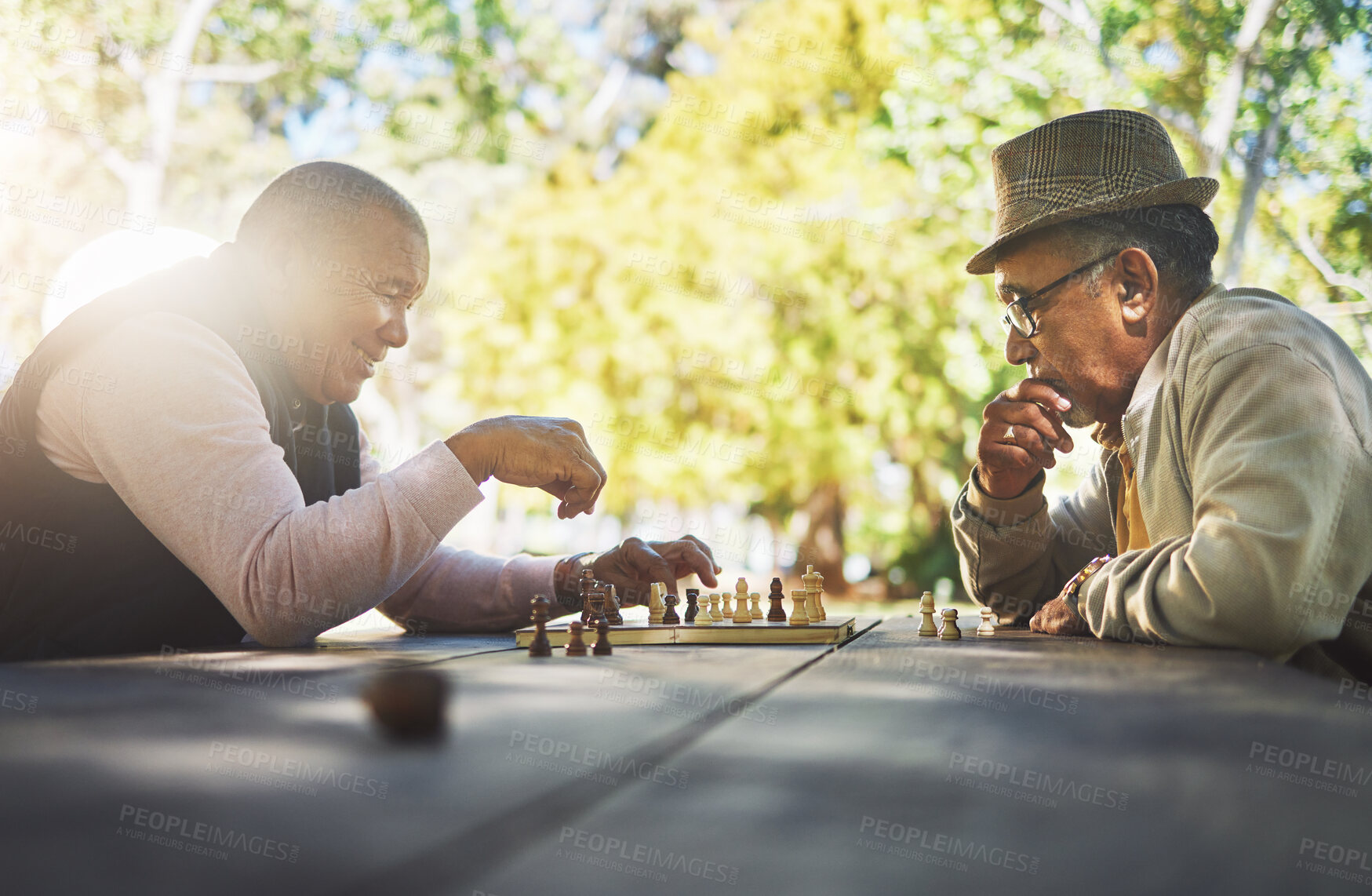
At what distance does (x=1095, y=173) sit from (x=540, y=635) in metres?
1.50

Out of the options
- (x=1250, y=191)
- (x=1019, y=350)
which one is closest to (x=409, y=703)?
(x=1019, y=350)

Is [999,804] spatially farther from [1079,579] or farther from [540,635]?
[1079,579]

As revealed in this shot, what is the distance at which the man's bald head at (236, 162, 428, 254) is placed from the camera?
91.0 inches

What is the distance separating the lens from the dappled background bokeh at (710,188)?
7.93 metres

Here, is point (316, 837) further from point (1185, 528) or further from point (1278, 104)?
point (1278, 104)

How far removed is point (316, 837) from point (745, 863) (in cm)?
27

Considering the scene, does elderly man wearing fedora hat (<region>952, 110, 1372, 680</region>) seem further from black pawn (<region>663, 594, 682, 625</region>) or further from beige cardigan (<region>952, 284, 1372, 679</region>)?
Answer: black pawn (<region>663, 594, 682, 625</region>)

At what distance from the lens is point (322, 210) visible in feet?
7.59

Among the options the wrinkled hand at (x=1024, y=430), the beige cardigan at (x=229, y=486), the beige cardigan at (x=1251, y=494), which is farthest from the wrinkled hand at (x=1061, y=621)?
the beige cardigan at (x=229, y=486)

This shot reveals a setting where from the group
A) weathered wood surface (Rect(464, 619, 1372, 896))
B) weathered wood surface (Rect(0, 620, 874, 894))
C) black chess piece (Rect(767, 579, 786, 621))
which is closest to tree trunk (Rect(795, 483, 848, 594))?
black chess piece (Rect(767, 579, 786, 621))

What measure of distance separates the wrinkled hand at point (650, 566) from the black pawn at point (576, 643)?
2.03 ft

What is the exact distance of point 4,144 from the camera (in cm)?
1298

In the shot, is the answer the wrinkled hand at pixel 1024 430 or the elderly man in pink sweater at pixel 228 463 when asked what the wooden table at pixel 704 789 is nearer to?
the elderly man in pink sweater at pixel 228 463

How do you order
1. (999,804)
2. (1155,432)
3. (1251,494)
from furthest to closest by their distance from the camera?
(1155,432) → (1251,494) → (999,804)
